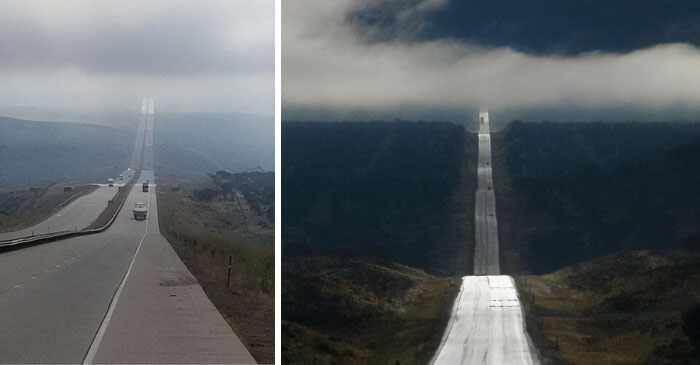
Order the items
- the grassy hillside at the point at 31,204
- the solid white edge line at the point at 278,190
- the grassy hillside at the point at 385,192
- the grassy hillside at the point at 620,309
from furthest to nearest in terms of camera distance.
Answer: the grassy hillside at the point at 620,309 → the grassy hillside at the point at 385,192 → the solid white edge line at the point at 278,190 → the grassy hillside at the point at 31,204

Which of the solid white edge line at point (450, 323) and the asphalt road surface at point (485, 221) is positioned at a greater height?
the asphalt road surface at point (485, 221)

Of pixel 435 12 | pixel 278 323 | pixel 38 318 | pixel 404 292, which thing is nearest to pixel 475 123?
pixel 435 12

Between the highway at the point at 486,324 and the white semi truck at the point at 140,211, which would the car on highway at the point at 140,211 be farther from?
the highway at the point at 486,324

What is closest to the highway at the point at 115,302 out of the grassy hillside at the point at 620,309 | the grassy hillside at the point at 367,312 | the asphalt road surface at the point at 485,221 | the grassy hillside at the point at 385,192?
the grassy hillside at the point at 367,312

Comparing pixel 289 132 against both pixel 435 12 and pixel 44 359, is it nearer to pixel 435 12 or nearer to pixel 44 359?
pixel 435 12

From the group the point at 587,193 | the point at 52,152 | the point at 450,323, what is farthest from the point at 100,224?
the point at 587,193

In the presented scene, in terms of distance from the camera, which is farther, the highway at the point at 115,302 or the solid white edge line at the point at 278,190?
the solid white edge line at the point at 278,190
